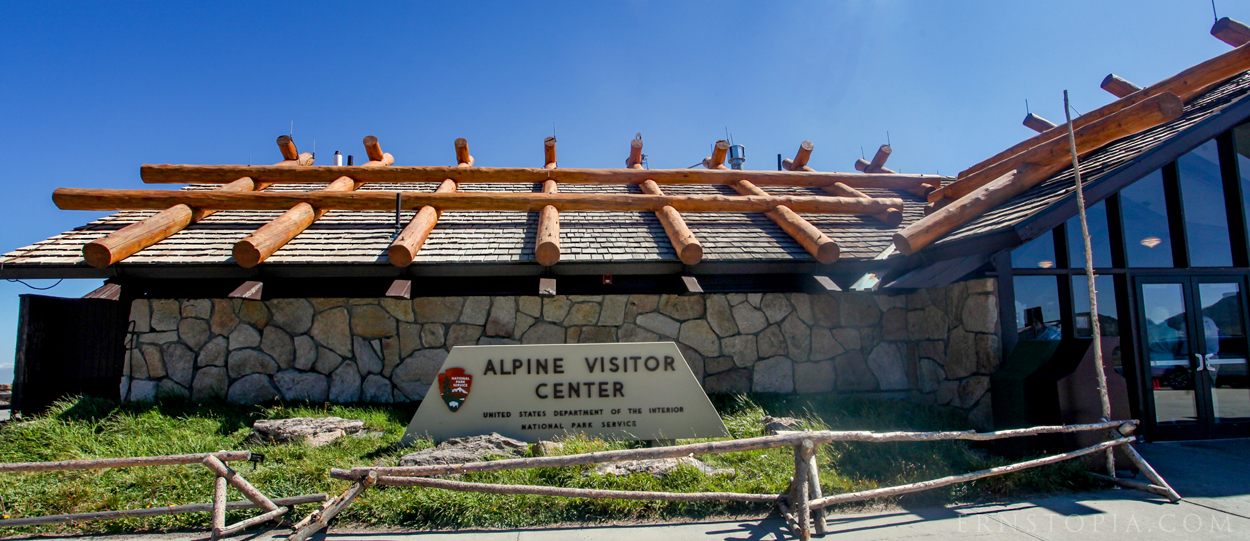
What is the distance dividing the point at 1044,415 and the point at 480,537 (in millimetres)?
5754

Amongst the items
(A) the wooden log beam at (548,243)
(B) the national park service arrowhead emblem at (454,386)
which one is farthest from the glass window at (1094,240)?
(B) the national park service arrowhead emblem at (454,386)

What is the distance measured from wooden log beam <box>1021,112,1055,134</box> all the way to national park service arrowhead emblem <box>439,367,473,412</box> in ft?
38.0

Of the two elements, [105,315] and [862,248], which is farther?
[862,248]

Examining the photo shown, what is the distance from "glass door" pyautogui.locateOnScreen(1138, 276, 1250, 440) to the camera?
691cm

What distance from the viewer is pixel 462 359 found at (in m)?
5.98

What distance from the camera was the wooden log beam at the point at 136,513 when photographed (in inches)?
160

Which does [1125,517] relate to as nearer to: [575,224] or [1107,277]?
[1107,277]

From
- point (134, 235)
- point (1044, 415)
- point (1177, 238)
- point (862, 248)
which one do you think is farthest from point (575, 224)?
point (1177, 238)

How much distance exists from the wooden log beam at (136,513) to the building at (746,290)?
298 centimetres

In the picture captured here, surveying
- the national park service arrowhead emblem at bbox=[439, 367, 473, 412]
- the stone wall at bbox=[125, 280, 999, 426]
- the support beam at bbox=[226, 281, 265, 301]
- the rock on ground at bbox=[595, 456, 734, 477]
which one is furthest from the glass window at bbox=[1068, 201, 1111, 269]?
the support beam at bbox=[226, 281, 265, 301]

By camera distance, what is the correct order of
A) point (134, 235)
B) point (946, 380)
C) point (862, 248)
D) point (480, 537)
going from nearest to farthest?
point (480, 537)
point (134, 235)
point (946, 380)
point (862, 248)

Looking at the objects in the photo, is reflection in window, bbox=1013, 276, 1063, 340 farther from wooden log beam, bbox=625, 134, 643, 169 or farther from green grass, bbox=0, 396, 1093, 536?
wooden log beam, bbox=625, 134, 643, 169

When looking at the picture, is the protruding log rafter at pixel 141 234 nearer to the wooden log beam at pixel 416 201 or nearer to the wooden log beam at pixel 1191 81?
the wooden log beam at pixel 416 201

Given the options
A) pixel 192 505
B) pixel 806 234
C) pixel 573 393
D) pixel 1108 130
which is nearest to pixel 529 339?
pixel 573 393
